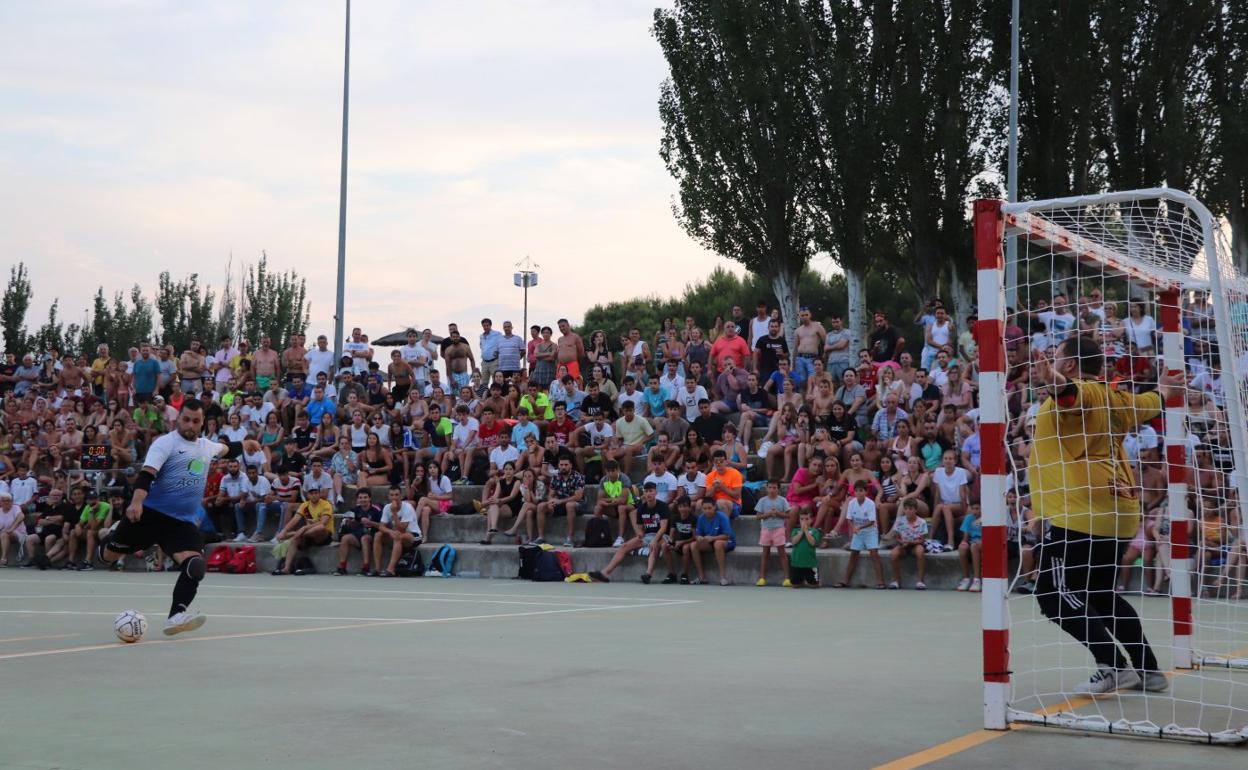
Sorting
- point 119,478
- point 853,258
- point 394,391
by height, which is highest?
point 853,258

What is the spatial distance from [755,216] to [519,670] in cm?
2873

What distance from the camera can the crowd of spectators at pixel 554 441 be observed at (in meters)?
18.7

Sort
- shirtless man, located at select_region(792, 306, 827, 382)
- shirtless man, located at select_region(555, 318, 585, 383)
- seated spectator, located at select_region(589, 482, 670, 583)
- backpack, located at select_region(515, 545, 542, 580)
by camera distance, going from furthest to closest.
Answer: shirtless man, located at select_region(555, 318, 585, 383) → shirtless man, located at select_region(792, 306, 827, 382) → backpack, located at select_region(515, 545, 542, 580) → seated spectator, located at select_region(589, 482, 670, 583)

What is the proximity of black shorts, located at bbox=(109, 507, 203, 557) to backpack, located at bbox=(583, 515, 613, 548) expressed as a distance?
32.9 feet

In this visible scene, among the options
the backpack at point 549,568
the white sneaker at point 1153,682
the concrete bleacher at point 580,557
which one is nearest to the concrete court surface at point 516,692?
the white sneaker at point 1153,682

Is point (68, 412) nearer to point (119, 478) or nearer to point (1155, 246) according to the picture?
point (119, 478)

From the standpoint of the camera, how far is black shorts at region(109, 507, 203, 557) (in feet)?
35.2

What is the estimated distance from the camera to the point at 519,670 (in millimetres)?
8547

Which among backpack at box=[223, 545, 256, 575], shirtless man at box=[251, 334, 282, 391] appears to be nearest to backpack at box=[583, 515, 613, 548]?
backpack at box=[223, 545, 256, 575]

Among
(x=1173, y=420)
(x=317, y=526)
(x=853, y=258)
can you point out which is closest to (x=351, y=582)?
(x=317, y=526)

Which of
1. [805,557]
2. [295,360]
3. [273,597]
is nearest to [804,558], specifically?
[805,557]

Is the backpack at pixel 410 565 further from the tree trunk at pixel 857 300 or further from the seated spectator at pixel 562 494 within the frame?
the tree trunk at pixel 857 300

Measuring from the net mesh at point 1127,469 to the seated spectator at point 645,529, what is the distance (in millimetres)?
9892

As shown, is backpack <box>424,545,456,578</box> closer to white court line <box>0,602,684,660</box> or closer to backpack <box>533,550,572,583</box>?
backpack <box>533,550,572,583</box>
